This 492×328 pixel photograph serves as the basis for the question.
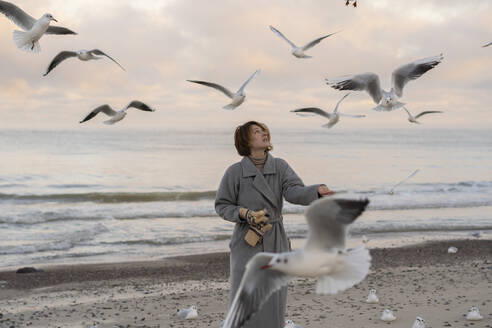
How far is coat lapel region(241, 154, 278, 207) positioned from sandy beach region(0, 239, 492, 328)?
2.59 m

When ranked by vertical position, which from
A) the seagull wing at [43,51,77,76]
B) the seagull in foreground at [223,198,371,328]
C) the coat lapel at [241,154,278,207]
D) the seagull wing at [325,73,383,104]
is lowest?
the seagull in foreground at [223,198,371,328]

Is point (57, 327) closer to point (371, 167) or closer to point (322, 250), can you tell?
point (322, 250)

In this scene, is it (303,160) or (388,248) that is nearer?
(388,248)

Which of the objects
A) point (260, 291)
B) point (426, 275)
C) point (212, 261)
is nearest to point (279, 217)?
point (260, 291)

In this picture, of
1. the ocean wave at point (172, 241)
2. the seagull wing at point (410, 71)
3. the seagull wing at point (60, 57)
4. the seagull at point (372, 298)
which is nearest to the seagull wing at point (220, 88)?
the seagull wing at point (60, 57)

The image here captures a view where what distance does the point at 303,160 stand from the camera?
3306 cm

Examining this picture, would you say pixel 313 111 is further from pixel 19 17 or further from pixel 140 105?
pixel 19 17

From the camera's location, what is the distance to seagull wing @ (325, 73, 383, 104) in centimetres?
682

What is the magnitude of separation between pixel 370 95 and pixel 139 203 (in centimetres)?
1126

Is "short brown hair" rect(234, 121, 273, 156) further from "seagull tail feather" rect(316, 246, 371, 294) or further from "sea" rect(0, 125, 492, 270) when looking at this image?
"sea" rect(0, 125, 492, 270)

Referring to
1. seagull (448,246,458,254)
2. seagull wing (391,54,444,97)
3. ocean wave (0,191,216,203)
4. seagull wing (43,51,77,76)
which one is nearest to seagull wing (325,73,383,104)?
seagull wing (391,54,444,97)

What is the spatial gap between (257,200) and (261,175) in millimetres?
171

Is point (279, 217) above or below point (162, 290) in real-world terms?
above

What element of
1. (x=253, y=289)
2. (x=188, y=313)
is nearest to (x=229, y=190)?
(x=253, y=289)
